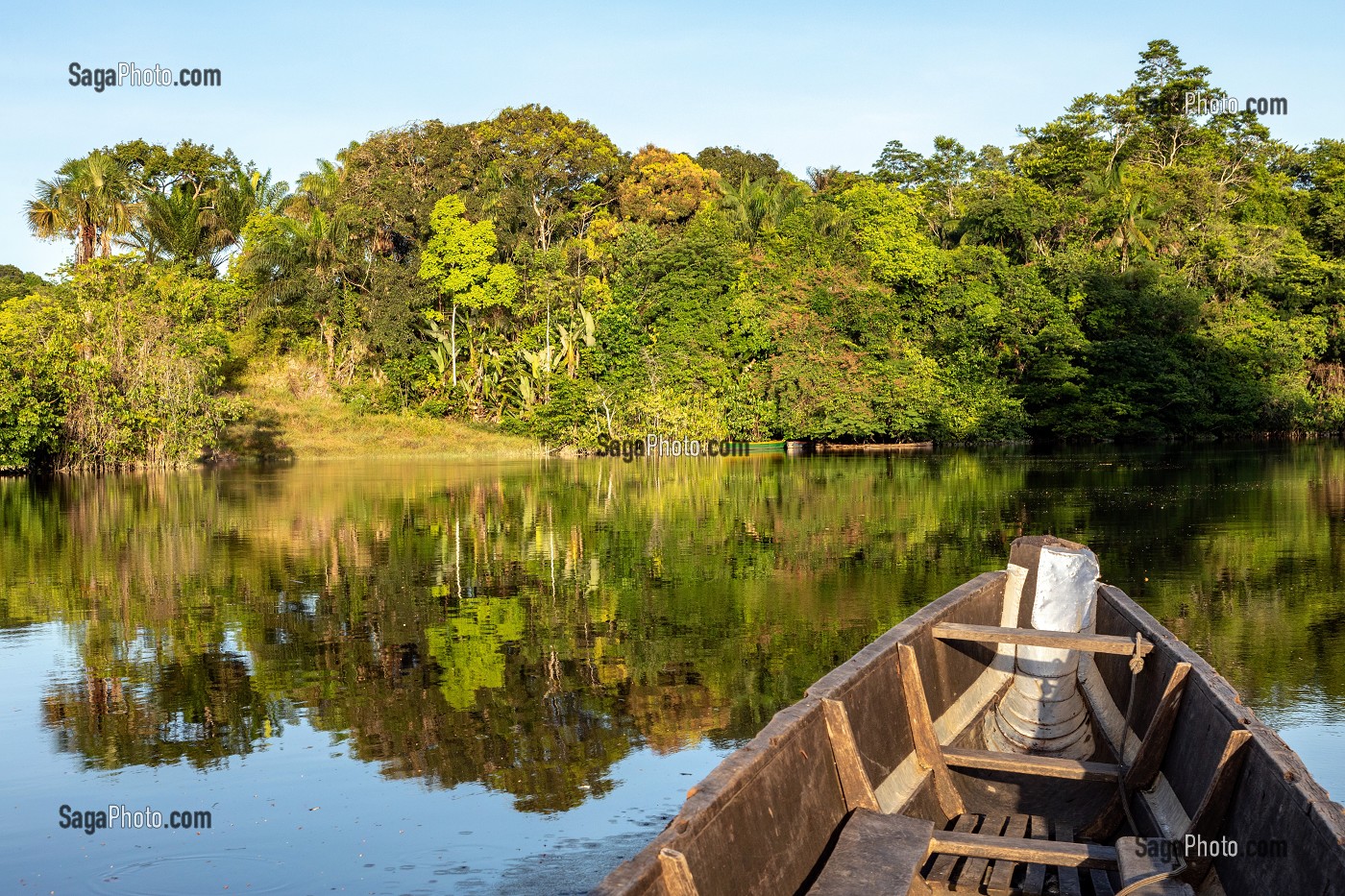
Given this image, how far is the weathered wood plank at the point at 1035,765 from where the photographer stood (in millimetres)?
5543

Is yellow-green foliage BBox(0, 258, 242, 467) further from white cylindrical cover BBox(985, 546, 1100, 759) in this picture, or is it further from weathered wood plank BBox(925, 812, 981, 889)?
weathered wood plank BBox(925, 812, 981, 889)

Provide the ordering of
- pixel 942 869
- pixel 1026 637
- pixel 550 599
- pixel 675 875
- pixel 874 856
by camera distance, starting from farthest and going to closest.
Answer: pixel 550 599, pixel 1026 637, pixel 942 869, pixel 874 856, pixel 675 875

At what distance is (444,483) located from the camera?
29.6 meters

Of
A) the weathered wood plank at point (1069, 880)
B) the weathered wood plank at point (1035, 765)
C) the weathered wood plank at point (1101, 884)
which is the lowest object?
the weathered wood plank at point (1101, 884)

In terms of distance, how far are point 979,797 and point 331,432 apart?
1612 inches

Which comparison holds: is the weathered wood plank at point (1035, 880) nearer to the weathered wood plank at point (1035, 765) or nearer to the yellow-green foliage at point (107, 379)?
the weathered wood plank at point (1035, 765)

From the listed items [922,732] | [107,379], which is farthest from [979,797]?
[107,379]

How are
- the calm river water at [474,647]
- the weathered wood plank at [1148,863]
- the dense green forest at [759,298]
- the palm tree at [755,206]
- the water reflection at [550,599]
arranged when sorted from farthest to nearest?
the palm tree at [755,206] < the dense green forest at [759,298] < the water reflection at [550,599] < the calm river water at [474,647] < the weathered wood plank at [1148,863]

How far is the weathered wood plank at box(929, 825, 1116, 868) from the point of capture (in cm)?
444

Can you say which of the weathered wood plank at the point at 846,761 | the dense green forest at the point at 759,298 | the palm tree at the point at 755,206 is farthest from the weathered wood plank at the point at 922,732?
the palm tree at the point at 755,206

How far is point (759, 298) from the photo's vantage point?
4597cm

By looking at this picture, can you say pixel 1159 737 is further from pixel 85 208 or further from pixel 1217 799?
pixel 85 208

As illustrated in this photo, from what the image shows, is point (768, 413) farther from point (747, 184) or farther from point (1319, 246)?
point (1319, 246)

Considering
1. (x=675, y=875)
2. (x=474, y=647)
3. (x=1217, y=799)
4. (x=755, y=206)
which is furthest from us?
(x=755, y=206)
